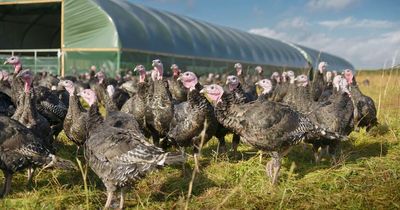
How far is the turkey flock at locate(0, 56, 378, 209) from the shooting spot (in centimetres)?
529

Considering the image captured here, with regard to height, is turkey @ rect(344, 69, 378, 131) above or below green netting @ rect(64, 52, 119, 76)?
above

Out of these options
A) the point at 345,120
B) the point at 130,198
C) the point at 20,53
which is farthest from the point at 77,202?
the point at 20,53

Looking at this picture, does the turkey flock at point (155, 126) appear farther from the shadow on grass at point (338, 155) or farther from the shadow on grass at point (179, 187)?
the shadow on grass at point (179, 187)

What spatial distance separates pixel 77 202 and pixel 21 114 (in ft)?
7.85

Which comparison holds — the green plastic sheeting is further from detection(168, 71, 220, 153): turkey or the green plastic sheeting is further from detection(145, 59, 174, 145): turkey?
detection(168, 71, 220, 153): turkey

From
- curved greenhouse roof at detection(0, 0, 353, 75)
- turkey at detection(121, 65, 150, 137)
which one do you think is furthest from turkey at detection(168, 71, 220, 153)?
curved greenhouse roof at detection(0, 0, 353, 75)

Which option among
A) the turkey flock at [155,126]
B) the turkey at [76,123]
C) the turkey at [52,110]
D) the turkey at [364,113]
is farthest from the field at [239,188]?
the turkey at [364,113]

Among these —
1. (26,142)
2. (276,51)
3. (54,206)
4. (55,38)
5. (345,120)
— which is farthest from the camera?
(276,51)

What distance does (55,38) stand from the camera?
33781 mm

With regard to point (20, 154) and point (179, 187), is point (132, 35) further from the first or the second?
point (20, 154)

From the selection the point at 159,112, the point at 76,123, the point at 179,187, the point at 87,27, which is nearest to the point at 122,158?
the point at 179,187

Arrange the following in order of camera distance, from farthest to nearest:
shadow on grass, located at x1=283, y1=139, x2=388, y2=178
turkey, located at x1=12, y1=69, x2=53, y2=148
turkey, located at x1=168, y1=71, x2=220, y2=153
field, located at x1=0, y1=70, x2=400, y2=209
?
shadow on grass, located at x1=283, y1=139, x2=388, y2=178 → turkey, located at x1=168, y1=71, x2=220, y2=153 → turkey, located at x1=12, y1=69, x2=53, y2=148 → field, located at x1=0, y1=70, x2=400, y2=209

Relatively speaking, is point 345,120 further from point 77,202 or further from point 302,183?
point 77,202

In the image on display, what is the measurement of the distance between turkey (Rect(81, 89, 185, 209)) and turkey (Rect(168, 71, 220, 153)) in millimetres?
1576
